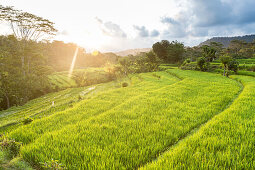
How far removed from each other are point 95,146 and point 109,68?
155ft

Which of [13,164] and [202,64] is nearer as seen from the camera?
[13,164]

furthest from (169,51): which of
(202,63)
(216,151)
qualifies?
(216,151)

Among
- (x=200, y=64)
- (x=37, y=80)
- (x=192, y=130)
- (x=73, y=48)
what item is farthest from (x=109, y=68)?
(x=73, y=48)

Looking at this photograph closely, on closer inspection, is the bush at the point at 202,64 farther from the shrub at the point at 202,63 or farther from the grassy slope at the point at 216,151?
the grassy slope at the point at 216,151

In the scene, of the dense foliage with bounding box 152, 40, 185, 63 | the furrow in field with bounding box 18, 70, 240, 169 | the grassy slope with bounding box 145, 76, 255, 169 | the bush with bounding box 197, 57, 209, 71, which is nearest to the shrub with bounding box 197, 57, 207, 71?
the bush with bounding box 197, 57, 209, 71

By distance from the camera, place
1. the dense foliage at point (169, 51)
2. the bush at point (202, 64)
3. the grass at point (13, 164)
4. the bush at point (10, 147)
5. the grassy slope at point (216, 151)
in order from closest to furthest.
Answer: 1. the grassy slope at point (216, 151)
2. the grass at point (13, 164)
3. the bush at point (10, 147)
4. the bush at point (202, 64)
5. the dense foliage at point (169, 51)

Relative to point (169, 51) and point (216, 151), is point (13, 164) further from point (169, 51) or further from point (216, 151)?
point (169, 51)

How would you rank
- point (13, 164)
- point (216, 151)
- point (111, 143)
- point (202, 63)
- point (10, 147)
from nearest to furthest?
point (13, 164), point (216, 151), point (10, 147), point (111, 143), point (202, 63)

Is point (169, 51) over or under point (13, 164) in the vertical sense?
over

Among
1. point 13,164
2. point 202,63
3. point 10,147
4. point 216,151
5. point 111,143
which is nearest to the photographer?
point 13,164

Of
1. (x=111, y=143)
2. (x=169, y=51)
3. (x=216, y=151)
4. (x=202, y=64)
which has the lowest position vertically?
(x=111, y=143)

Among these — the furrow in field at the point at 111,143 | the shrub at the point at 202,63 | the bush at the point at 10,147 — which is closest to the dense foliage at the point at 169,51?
the shrub at the point at 202,63

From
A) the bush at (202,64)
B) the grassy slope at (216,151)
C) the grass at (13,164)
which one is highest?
the bush at (202,64)

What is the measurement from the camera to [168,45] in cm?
6469
